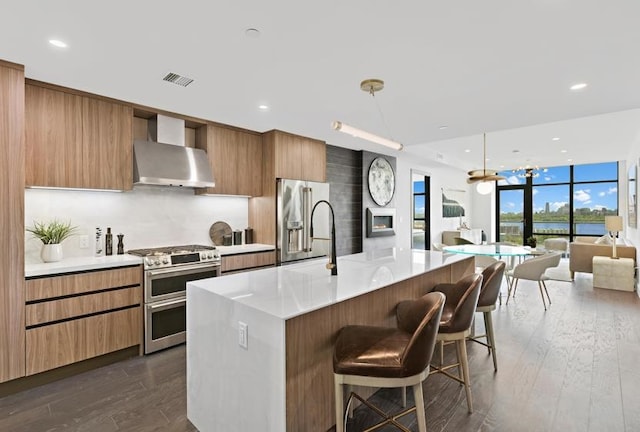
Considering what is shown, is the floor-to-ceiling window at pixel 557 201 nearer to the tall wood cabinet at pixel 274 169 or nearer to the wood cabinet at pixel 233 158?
the tall wood cabinet at pixel 274 169

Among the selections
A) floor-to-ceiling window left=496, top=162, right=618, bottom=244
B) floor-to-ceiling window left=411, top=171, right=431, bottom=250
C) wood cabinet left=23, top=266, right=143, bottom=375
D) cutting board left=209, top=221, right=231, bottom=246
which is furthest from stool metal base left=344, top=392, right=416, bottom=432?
floor-to-ceiling window left=496, top=162, right=618, bottom=244

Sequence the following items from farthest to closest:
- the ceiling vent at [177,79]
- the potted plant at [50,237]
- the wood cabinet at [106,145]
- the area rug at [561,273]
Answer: the area rug at [561,273] → the wood cabinet at [106,145] → the potted plant at [50,237] → the ceiling vent at [177,79]

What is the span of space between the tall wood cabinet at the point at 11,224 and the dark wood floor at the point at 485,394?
0.36 metres

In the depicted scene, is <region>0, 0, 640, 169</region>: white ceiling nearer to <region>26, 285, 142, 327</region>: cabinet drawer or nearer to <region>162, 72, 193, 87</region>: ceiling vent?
<region>162, 72, 193, 87</region>: ceiling vent

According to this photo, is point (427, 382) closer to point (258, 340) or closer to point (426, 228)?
point (258, 340)

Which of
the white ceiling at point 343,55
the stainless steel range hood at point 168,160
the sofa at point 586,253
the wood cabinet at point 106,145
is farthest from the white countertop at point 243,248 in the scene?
the sofa at point 586,253

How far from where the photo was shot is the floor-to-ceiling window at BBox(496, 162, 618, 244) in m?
8.99

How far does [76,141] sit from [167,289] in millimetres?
1610

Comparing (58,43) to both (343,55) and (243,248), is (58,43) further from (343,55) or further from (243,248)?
(243,248)

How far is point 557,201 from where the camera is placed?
9.72 metres

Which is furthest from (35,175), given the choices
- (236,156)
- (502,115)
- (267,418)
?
(502,115)

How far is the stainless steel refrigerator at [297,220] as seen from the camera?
14.3 feet

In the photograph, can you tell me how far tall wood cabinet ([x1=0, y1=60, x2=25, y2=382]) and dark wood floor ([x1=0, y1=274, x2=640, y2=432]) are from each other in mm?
363

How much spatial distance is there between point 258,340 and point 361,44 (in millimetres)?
1933
